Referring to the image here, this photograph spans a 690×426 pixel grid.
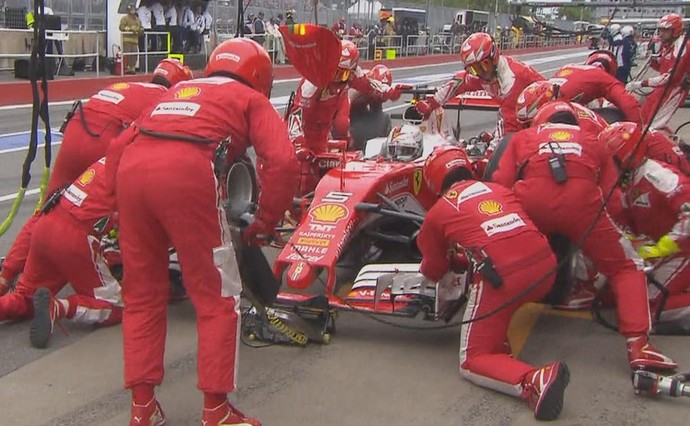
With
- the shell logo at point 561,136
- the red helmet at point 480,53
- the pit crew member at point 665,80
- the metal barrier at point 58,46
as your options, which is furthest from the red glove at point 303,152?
the metal barrier at point 58,46

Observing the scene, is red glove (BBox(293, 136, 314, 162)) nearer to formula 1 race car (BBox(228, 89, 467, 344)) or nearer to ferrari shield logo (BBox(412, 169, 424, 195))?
formula 1 race car (BBox(228, 89, 467, 344))

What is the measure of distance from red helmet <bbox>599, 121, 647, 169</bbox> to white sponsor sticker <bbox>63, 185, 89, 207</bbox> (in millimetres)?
2933

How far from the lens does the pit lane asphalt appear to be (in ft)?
13.1

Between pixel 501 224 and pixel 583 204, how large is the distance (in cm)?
51

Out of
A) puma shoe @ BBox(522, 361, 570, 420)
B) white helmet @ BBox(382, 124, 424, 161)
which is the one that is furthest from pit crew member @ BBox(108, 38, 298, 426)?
white helmet @ BBox(382, 124, 424, 161)

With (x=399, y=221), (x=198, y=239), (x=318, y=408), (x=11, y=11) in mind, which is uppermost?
(x=11, y=11)

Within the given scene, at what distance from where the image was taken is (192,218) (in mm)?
3592

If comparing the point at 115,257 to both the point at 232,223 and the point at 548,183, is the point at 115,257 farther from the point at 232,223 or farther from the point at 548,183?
the point at 548,183

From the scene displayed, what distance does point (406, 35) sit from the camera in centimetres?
3366

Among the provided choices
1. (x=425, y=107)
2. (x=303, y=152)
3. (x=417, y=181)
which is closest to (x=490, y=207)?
(x=417, y=181)

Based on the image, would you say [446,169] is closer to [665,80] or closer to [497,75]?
[497,75]

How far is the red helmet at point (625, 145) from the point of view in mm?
4855

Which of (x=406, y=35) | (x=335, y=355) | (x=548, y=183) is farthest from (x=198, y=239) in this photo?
(x=406, y=35)

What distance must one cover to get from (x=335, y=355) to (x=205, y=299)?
1230mm
